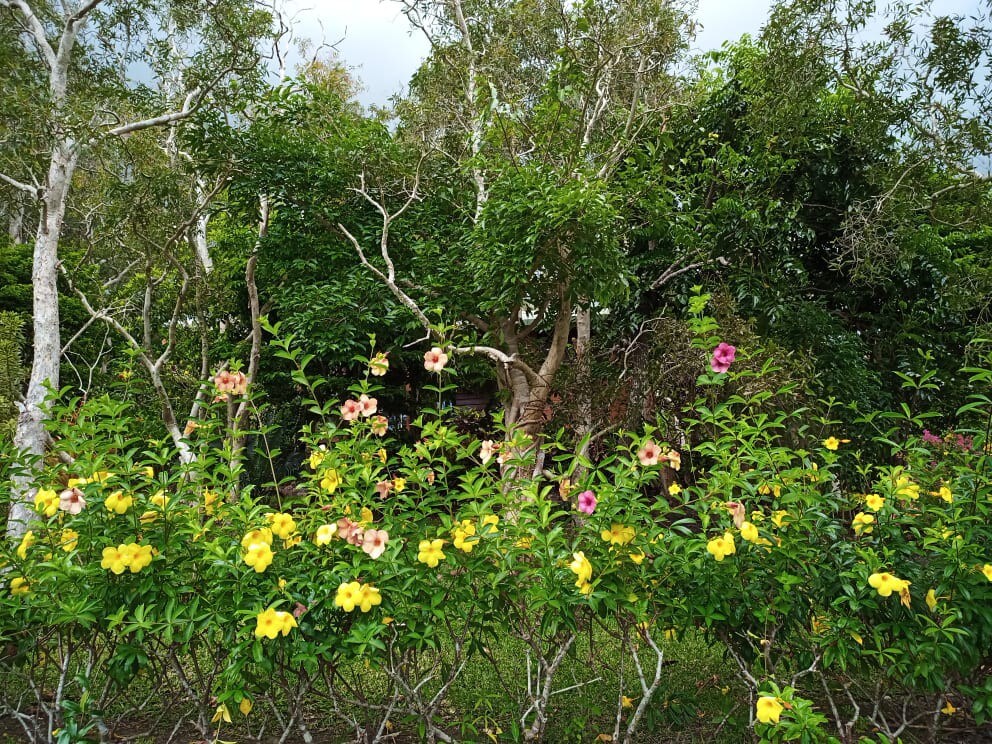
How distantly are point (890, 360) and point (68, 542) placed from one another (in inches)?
288

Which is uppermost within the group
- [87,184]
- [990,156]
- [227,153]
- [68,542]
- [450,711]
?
[87,184]

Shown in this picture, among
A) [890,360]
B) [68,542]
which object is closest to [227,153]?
[68,542]

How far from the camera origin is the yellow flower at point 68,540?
79.0 inches

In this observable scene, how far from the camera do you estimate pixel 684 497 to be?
2031mm

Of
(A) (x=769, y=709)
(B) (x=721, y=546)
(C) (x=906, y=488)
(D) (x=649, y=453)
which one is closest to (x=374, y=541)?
(D) (x=649, y=453)

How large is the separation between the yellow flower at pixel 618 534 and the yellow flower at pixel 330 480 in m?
0.79

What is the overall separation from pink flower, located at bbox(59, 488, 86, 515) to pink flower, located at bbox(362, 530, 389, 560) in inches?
31.2

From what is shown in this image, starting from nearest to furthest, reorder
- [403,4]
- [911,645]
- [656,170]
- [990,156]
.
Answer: [911,645]
[990,156]
[656,170]
[403,4]

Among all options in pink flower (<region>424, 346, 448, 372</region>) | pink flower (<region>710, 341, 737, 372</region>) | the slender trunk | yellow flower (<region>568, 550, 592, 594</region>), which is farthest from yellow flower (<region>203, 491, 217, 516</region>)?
the slender trunk

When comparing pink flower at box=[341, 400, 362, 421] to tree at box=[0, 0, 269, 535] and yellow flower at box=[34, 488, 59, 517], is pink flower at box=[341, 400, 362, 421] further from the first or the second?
tree at box=[0, 0, 269, 535]

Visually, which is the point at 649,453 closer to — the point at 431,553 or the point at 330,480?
the point at 431,553

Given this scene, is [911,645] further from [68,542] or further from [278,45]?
[278,45]

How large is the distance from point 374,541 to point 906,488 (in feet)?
5.12

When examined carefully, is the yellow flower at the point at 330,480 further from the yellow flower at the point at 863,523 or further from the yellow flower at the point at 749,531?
the yellow flower at the point at 863,523
